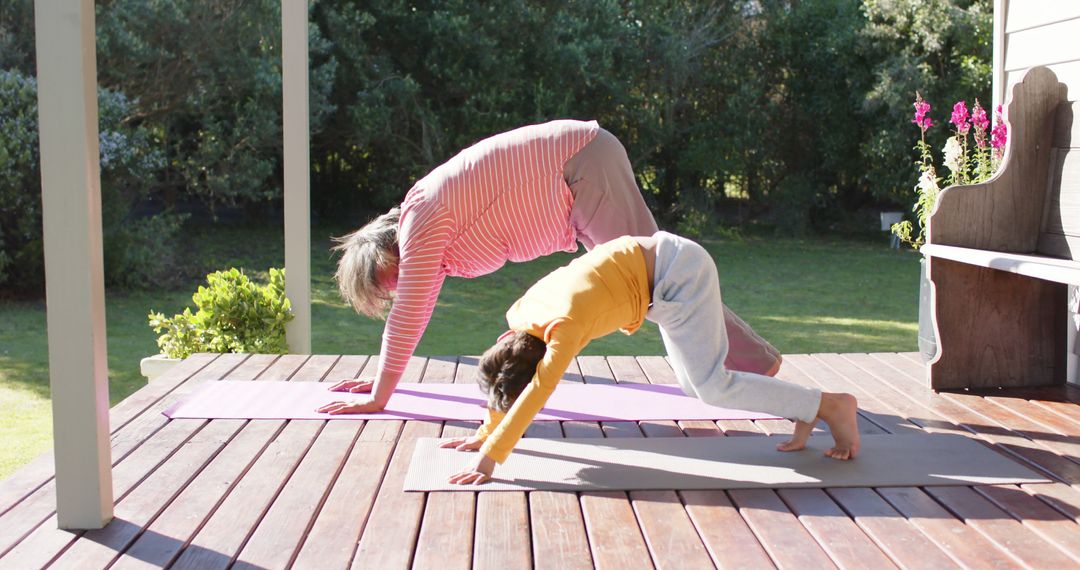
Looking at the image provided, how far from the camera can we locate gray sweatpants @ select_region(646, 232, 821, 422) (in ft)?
9.16

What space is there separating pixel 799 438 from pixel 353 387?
165cm

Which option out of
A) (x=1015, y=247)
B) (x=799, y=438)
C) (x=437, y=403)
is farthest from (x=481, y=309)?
(x=799, y=438)

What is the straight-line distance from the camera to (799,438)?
300 cm

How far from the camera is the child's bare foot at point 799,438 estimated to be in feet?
9.84

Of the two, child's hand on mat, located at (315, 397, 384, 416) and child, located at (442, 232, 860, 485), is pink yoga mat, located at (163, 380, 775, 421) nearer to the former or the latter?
child's hand on mat, located at (315, 397, 384, 416)

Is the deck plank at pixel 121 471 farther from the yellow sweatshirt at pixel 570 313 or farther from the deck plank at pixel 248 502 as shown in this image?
the yellow sweatshirt at pixel 570 313

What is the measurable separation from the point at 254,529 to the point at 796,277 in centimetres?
811

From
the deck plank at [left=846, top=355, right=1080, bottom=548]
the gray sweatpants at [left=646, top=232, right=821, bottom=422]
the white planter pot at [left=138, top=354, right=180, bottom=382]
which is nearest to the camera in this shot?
the deck plank at [left=846, top=355, right=1080, bottom=548]

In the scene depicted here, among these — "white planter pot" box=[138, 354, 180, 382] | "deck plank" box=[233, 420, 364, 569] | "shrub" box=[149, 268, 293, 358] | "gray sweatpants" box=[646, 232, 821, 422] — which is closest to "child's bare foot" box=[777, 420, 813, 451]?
"gray sweatpants" box=[646, 232, 821, 422]

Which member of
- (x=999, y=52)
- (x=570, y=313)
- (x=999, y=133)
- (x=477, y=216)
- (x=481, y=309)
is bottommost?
(x=481, y=309)

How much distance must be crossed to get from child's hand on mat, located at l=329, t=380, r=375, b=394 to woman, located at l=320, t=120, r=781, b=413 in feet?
0.84

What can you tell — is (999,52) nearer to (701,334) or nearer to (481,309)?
(701,334)

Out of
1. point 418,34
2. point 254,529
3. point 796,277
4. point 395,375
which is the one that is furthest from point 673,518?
point 418,34

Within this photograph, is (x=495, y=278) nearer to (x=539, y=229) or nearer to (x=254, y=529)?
(x=539, y=229)
